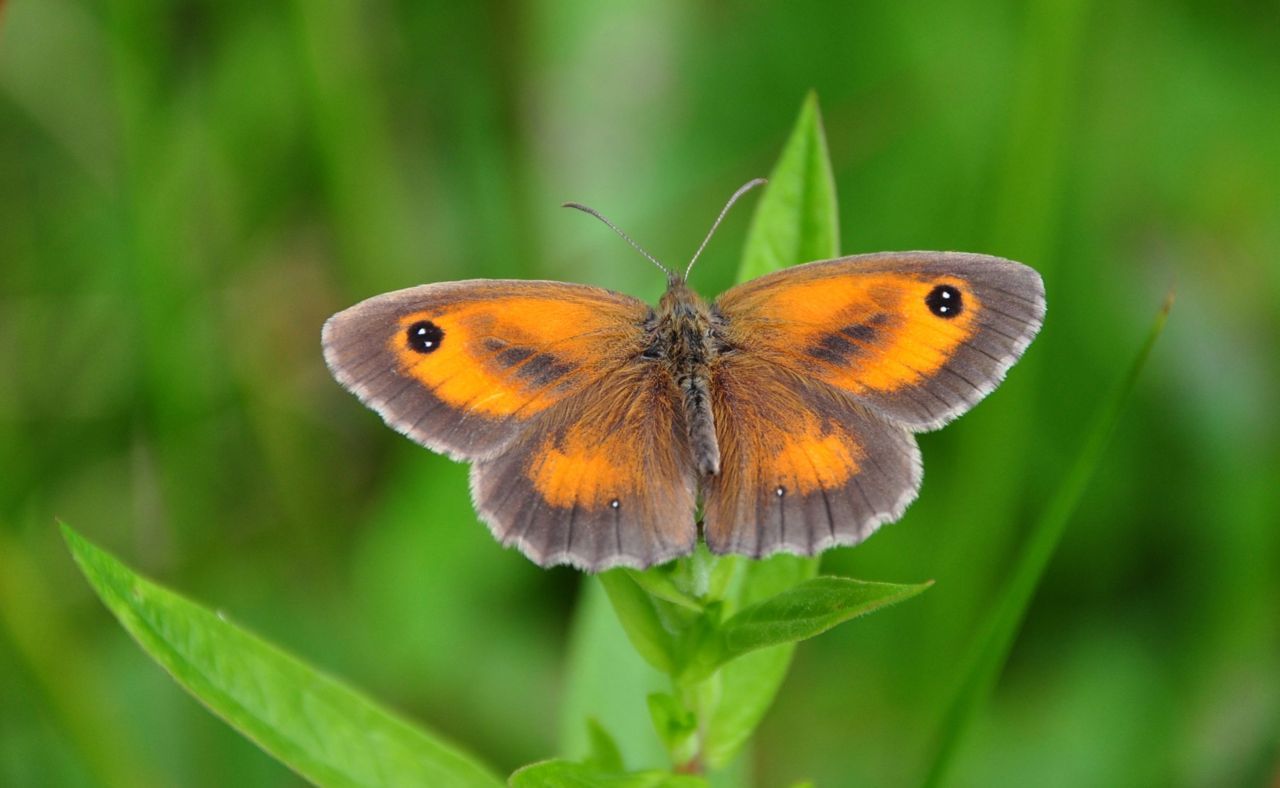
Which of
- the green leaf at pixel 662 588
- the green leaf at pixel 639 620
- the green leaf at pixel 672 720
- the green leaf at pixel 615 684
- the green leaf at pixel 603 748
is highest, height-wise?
the green leaf at pixel 662 588

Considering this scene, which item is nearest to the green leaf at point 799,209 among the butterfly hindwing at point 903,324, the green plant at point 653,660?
the green plant at point 653,660

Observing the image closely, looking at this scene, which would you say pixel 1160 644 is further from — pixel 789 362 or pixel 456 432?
pixel 456 432

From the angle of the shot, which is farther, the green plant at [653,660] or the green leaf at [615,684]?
the green leaf at [615,684]

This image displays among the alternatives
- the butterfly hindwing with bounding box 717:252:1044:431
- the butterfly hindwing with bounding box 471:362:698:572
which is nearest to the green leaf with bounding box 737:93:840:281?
the butterfly hindwing with bounding box 717:252:1044:431

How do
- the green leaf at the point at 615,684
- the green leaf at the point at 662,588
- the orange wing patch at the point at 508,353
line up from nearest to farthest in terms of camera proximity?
the green leaf at the point at 662,588, the orange wing patch at the point at 508,353, the green leaf at the point at 615,684

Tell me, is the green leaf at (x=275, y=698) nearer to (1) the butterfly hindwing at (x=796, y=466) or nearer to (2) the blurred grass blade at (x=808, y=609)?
(2) the blurred grass blade at (x=808, y=609)

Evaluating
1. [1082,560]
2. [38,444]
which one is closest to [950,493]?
[1082,560]

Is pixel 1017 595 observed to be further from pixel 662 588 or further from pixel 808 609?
pixel 662 588
